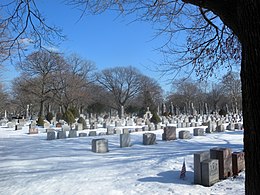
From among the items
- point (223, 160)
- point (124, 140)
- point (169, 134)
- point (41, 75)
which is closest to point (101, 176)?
point (223, 160)

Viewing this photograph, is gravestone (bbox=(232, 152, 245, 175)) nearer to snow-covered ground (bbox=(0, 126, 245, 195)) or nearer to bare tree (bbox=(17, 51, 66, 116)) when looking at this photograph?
snow-covered ground (bbox=(0, 126, 245, 195))

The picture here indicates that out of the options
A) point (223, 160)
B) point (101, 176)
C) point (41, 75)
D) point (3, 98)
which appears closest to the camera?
point (223, 160)

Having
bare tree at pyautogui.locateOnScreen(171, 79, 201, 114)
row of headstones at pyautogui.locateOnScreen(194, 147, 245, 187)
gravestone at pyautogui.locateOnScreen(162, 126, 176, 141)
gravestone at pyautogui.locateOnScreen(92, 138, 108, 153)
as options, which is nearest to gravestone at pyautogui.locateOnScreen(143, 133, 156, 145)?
gravestone at pyautogui.locateOnScreen(162, 126, 176, 141)

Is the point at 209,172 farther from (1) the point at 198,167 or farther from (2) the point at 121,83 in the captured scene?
(2) the point at 121,83

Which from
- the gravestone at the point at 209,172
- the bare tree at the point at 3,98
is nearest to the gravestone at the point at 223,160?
the gravestone at the point at 209,172

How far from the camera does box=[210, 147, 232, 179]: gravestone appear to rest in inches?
262

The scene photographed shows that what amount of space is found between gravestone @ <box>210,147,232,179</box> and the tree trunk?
15.1ft

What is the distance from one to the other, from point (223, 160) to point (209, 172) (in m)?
0.76

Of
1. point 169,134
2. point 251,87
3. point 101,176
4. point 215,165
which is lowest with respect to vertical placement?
point 101,176

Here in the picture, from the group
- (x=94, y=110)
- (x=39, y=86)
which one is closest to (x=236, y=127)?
(x=39, y=86)

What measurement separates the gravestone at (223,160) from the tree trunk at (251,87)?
4.61 meters

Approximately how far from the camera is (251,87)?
7.34 ft

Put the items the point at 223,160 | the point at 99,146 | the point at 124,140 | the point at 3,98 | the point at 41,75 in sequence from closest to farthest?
the point at 223,160 → the point at 99,146 → the point at 124,140 → the point at 41,75 → the point at 3,98

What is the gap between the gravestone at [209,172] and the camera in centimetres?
609
